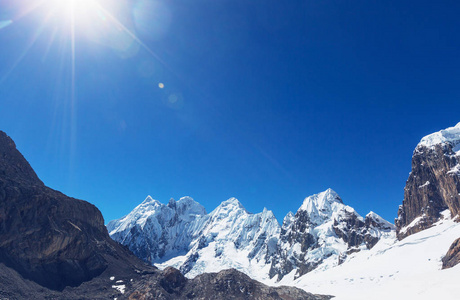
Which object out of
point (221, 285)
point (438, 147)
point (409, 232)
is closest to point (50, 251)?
point (221, 285)

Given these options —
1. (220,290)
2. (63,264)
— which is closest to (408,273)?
(220,290)

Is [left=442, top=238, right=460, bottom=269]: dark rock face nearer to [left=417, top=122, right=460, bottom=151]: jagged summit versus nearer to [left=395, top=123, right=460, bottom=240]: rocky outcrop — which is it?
[left=395, top=123, right=460, bottom=240]: rocky outcrop

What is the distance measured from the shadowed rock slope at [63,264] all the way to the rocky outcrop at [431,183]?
255 ft

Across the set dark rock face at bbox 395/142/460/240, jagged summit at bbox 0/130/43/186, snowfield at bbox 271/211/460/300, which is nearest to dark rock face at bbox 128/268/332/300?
snowfield at bbox 271/211/460/300

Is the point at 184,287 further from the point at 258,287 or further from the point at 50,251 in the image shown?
the point at 50,251

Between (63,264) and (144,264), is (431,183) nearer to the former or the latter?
(144,264)

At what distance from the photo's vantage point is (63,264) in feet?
207

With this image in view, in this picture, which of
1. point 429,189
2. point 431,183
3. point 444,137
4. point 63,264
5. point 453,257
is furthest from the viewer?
point 431,183

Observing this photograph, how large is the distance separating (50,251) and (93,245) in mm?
14326

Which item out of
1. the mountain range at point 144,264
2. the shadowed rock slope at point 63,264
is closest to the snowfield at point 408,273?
the mountain range at point 144,264

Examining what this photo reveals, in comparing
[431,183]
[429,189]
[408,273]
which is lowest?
[408,273]

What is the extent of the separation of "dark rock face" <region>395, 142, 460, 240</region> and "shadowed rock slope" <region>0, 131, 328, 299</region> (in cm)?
7731

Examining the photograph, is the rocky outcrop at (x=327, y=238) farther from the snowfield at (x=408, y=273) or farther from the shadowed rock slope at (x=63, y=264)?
the shadowed rock slope at (x=63, y=264)

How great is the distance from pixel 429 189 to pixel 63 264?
13899cm
